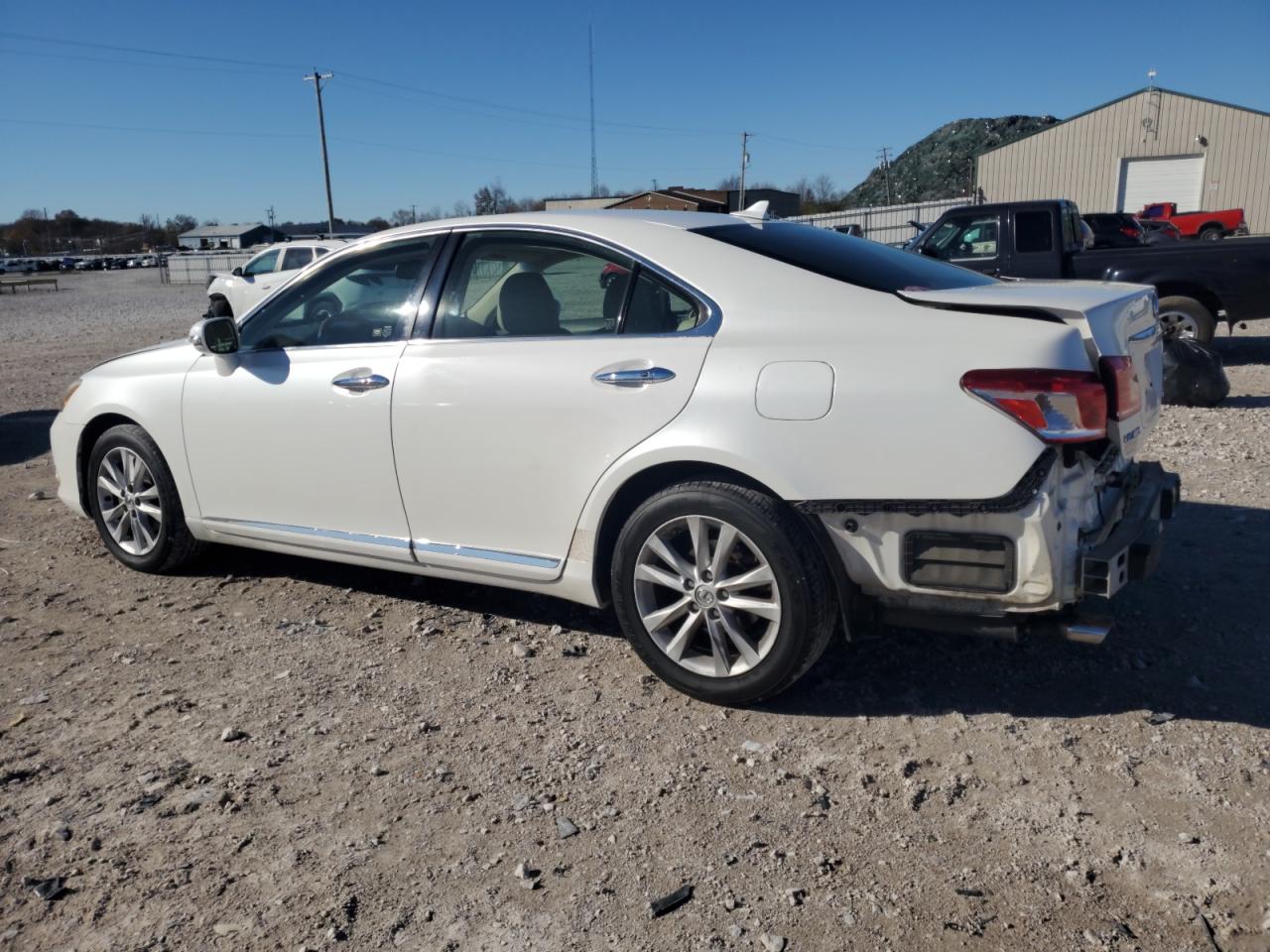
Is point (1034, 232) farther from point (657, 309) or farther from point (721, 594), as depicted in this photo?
point (721, 594)

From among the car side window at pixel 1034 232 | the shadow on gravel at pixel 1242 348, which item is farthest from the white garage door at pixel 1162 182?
the car side window at pixel 1034 232

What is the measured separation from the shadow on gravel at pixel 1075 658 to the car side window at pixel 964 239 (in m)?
6.82

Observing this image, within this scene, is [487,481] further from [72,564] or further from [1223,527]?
[1223,527]

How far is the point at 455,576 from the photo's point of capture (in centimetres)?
414

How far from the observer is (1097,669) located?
12.6 ft

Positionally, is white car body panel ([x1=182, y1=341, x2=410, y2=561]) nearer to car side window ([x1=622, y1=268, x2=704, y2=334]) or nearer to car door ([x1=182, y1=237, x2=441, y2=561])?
car door ([x1=182, y1=237, x2=441, y2=561])

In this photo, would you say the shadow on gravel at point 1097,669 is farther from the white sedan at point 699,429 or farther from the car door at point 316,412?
the car door at point 316,412

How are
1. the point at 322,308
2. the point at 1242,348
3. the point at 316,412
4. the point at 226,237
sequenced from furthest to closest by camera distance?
the point at 226,237 < the point at 1242,348 < the point at 322,308 < the point at 316,412

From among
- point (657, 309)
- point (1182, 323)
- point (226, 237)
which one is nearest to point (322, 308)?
point (657, 309)

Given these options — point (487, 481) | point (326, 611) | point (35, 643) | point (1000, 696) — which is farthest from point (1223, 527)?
point (35, 643)

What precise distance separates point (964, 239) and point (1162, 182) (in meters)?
37.2

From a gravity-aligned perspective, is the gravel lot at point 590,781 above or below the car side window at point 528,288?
below

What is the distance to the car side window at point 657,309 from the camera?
3.60 m

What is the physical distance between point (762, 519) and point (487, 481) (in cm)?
113
